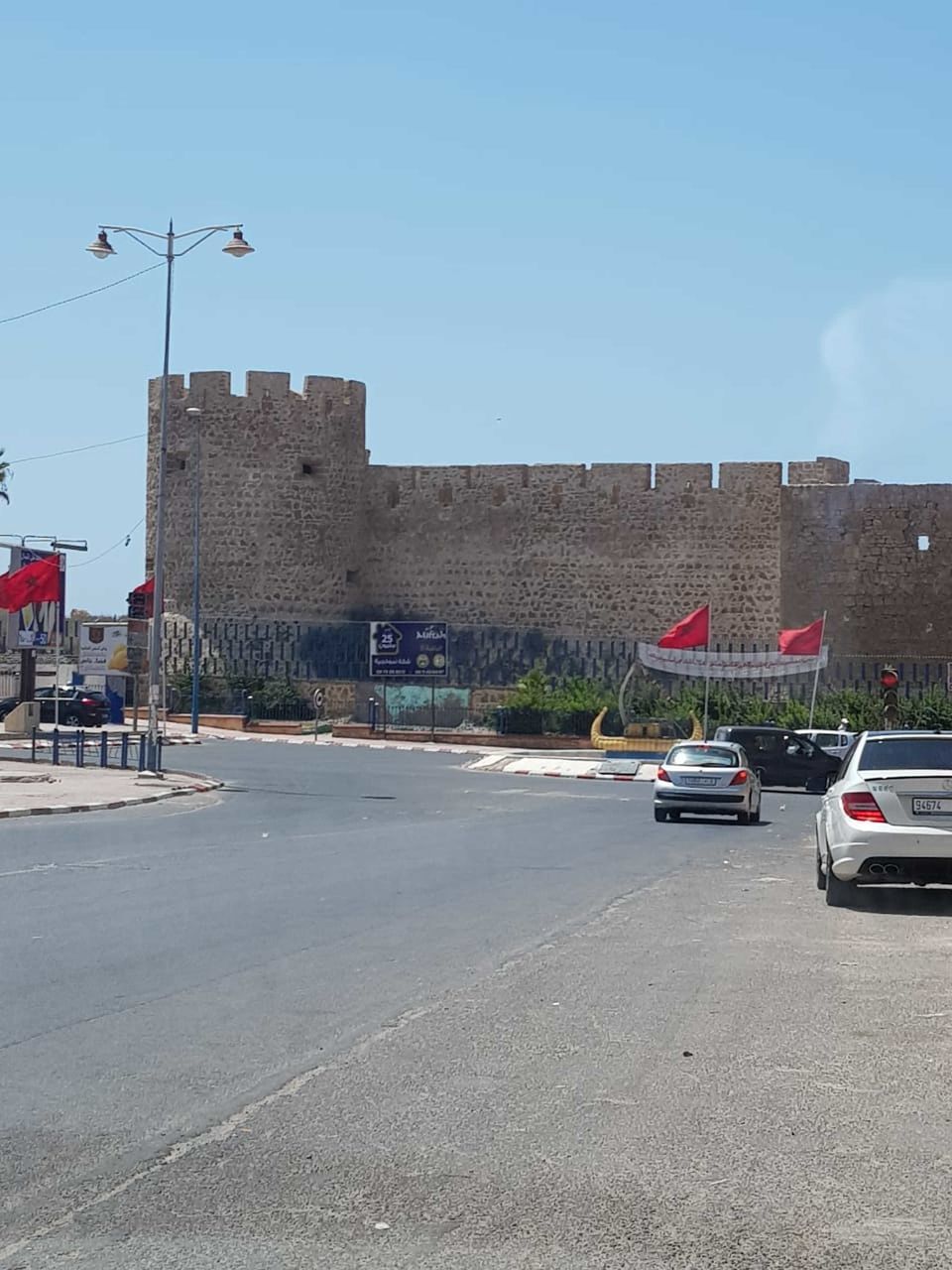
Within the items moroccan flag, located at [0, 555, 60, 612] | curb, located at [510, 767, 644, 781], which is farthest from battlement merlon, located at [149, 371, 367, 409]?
curb, located at [510, 767, 644, 781]

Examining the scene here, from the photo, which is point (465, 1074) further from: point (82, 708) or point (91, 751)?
point (82, 708)

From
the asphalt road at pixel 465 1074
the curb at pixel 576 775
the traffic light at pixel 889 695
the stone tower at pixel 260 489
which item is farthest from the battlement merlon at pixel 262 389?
the asphalt road at pixel 465 1074

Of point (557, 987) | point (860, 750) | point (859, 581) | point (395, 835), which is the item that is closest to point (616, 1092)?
point (557, 987)

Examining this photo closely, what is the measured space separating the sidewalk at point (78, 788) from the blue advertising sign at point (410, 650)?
1511 cm

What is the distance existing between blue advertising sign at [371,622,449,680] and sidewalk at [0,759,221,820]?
49.6ft

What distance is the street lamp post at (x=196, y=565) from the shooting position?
45688mm

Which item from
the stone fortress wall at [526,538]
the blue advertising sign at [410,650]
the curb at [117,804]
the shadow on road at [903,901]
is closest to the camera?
the shadow on road at [903,901]

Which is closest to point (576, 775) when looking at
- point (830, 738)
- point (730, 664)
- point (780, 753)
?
point (780, 753)

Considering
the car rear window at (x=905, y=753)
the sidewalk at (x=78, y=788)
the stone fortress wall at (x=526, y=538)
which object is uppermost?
the stone fortress wall at (x=526, y=538)

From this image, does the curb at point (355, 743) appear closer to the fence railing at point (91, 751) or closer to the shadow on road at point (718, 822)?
the fence railing at point (91, 751)

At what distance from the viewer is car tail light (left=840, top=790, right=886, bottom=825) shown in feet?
41.0

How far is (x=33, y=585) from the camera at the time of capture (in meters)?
42.0

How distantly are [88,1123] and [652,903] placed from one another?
7415mm

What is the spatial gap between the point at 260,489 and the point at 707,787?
27411mm
